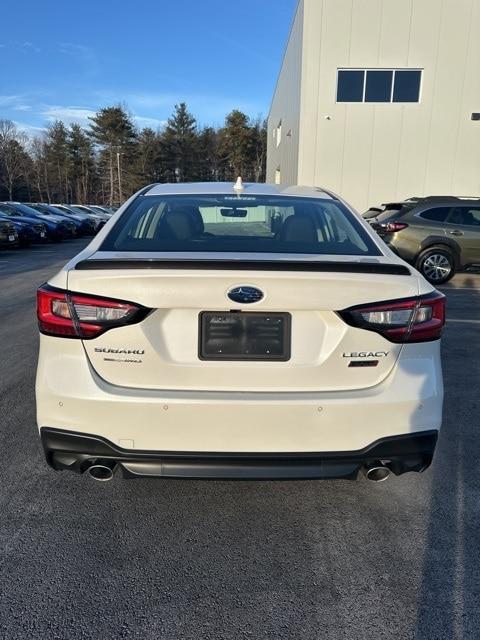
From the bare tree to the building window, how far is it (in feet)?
176

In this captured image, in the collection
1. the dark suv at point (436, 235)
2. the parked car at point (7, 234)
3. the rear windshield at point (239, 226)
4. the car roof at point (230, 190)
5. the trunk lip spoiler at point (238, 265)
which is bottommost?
the parked car at point (7, 234)

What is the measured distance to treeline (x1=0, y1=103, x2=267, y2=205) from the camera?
206 ft

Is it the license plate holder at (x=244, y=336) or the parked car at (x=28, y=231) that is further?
the parked car at (x=28, y=231)

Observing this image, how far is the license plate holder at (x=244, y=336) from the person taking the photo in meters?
2.11

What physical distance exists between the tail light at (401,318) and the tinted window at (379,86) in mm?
16208

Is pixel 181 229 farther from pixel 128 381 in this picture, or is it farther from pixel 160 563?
pixel 160 563

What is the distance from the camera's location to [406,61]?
16.0 m

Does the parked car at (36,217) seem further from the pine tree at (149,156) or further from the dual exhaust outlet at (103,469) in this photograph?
the pine tree at (149,156)

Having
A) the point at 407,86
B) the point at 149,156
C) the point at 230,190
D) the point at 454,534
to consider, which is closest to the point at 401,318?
the point at 454,534

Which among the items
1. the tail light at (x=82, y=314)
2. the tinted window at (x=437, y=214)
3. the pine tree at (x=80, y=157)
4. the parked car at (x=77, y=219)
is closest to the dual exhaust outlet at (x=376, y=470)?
the tail light at (x=82, y=314)

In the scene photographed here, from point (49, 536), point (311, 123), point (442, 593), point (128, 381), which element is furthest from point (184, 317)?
point (311, 123)

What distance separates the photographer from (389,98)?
16375mm

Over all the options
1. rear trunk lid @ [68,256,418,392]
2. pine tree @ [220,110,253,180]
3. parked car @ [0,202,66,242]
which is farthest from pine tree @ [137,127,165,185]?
rear trunk lid @ [68,256,418,392]

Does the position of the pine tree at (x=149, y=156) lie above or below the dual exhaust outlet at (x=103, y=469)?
above
